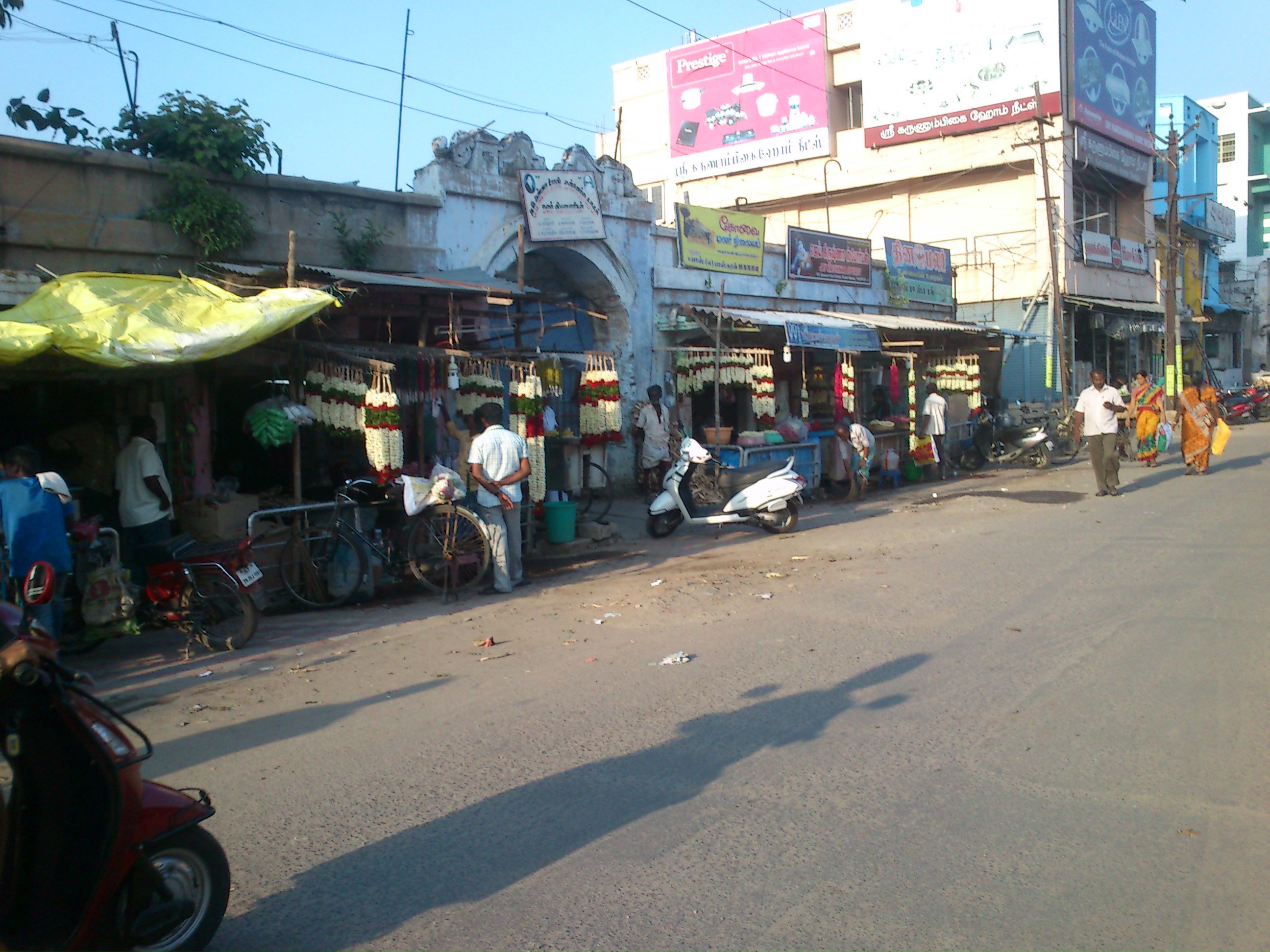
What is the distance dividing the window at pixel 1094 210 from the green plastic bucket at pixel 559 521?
24421 mm

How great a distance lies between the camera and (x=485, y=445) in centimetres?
968

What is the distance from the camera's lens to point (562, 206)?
15125 millimetres

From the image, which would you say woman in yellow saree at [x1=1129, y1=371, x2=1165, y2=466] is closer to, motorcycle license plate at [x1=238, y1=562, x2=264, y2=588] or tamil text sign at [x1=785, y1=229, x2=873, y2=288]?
tamil text sign at [x1=785, y1=229, x2=873, y2=288]

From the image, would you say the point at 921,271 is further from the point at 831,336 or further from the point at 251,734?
the point at 251,734

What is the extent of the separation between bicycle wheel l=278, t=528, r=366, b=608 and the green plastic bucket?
10.6 ft

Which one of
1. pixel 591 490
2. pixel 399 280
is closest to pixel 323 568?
pixel 399 280

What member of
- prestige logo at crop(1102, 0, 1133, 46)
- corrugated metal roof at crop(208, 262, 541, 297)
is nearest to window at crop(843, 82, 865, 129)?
prestige logo at crop(1102, 0, 1133, 46)

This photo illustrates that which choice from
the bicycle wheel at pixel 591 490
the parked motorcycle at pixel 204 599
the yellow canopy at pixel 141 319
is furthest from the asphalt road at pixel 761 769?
the bicycle wheel at pixel 591 490

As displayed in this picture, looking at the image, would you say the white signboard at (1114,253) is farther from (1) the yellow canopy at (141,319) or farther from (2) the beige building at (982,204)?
(1) the yellow canopy at (141,319)

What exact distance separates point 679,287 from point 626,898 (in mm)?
14976

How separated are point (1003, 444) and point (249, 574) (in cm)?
1778

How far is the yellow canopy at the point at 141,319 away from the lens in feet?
24.1

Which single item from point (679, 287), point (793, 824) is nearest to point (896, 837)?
point (793, 824)

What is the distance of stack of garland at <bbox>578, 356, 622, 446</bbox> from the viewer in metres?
12.4
